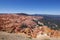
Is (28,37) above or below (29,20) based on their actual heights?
below

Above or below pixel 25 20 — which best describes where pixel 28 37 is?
below

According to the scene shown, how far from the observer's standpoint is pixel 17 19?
34.3 feet

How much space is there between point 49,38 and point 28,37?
1504 millimetres

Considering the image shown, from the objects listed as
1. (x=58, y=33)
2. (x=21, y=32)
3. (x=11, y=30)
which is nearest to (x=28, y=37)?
(x=21, y=32)

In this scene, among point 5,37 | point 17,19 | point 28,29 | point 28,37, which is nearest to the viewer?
point 5,37

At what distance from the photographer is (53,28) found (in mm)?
10797

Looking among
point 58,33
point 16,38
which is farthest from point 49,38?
point 16,38

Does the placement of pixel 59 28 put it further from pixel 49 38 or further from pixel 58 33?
pixel 49 38

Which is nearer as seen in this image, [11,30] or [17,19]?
[11,30]

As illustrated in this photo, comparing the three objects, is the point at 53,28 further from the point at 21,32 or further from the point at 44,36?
the point at 21,32

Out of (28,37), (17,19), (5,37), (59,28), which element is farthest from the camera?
(59,28)

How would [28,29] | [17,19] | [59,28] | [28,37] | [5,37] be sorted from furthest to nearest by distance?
1. [59,28]
2. [17,19]
3. [28,29]
4. [28,37]
5. [5,37]

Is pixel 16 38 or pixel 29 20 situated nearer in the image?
pixel 16 38

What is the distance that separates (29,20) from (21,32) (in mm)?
1390
